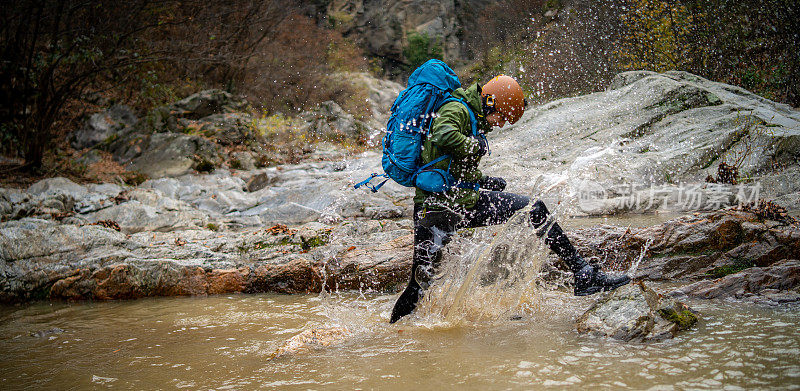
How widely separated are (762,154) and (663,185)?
1306mm

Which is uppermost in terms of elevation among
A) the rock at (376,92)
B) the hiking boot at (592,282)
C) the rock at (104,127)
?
the rock at (376,92)

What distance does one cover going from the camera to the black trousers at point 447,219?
10.4 feet

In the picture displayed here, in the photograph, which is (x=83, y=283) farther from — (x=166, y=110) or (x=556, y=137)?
(x=166, y=110)

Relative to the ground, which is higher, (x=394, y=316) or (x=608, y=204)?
(x=608, y=204)

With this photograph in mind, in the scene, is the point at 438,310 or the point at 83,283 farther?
the point at 83,283

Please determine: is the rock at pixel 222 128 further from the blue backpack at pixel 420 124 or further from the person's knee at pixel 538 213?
the person's knee at pixel 538 213

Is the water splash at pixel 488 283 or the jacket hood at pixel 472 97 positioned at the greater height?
the jacket hood at pixel 472 97

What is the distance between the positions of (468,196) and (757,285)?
2182mm

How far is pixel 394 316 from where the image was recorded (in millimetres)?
3477

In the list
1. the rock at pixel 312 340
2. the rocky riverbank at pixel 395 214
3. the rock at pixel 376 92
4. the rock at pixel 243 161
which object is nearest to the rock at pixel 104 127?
the rocky riverbank at pixel 395 214

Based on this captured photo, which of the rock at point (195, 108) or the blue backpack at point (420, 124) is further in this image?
the rock at point (195, 108)

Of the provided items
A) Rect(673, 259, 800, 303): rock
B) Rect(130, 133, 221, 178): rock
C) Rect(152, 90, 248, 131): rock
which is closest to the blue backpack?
Rect(673, 259, 800, 303): rock

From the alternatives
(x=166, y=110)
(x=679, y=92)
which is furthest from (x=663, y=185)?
(x=166, y=110)

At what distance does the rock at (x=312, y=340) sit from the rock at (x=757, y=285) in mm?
2485
